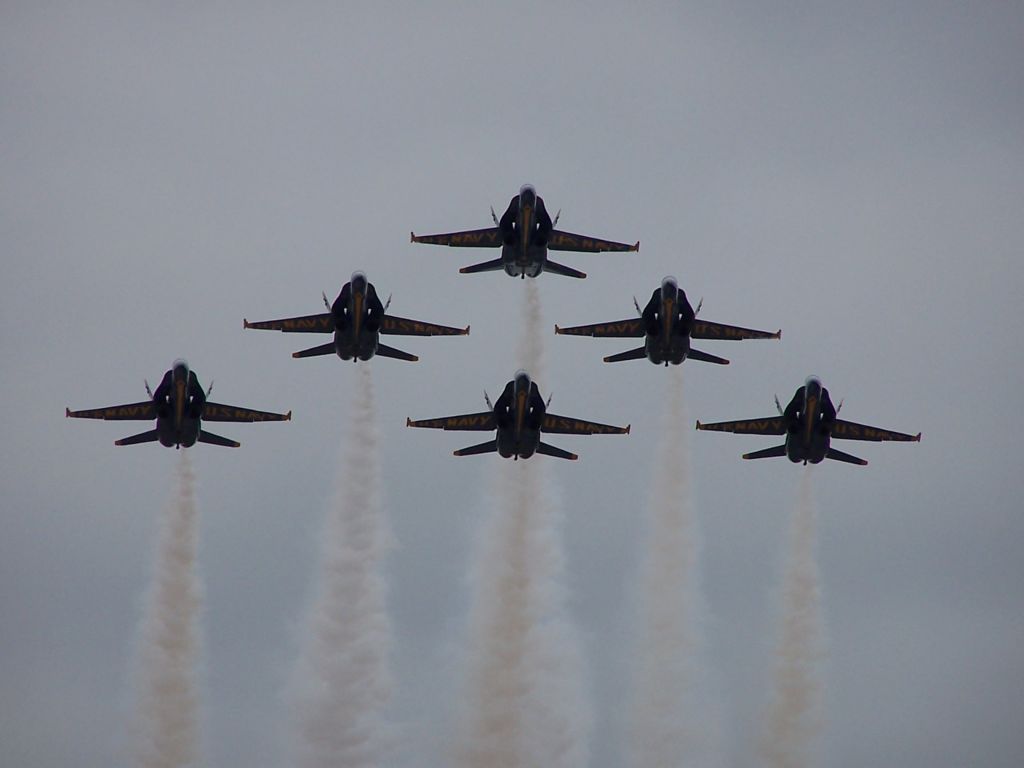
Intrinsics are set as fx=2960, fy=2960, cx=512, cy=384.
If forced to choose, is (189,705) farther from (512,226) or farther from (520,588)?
(512,226)

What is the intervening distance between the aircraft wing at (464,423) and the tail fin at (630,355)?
815cm

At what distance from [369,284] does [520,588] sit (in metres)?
22.4

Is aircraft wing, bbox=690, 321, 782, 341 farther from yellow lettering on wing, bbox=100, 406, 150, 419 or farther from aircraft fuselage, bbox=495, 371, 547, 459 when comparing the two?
yellow lettering on wing, bbox=100, 406, 150, 419

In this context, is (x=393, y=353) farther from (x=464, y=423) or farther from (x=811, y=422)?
(x=811, y=422)

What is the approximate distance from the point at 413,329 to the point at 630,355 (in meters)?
13.8

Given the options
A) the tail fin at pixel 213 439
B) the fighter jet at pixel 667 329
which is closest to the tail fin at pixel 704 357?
the fighter jet at pixel 667 329

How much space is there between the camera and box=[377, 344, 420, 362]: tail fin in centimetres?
18150

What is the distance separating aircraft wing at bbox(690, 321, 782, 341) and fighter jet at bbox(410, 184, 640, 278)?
791 centimetres

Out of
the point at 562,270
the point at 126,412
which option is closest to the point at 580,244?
the point at 562,270

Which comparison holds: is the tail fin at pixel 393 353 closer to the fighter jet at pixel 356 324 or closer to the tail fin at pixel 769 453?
the fighter jet at pixel 356 324

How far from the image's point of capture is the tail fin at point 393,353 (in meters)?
182

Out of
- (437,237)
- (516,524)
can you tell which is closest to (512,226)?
(437,237)

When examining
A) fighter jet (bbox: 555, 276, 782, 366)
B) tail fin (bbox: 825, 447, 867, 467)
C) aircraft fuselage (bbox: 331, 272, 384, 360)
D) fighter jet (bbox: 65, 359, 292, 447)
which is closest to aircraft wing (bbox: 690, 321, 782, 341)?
fighter jet (bbox: 555, 276, 782, 366)

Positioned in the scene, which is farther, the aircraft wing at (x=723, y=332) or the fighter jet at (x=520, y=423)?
the aircraft wing at (x=723, y=332)
